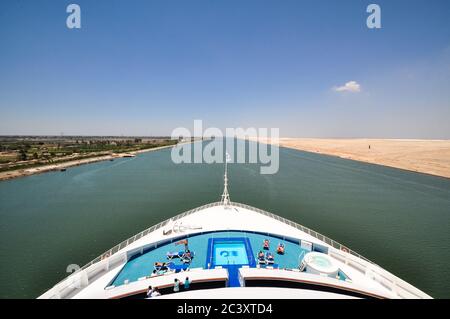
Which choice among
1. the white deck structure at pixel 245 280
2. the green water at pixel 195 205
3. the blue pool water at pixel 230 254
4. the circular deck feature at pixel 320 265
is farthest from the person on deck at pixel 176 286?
the green water at pixel 195 205

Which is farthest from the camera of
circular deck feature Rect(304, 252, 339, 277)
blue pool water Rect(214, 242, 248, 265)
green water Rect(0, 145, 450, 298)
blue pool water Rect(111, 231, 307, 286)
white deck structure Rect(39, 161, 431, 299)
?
green water Rect(0, 145, 450, 298)

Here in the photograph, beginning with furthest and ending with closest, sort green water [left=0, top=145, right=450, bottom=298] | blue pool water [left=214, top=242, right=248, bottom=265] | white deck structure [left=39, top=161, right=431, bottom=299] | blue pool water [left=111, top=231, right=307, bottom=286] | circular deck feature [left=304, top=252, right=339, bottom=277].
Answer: green water [left=0, top=145, right=450, bottom=298] < blue pool water [left=214, top=242, right=248, bottom=265] < blue pool water [left=111, top=231, right=307, bottom=286] < circular deck feature [left=304, top=252, right=339, bottom=277] < white deck structure [left=39, top=161, right=431, bottom=299]

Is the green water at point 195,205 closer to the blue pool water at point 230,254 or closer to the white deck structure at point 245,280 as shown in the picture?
the white deck structure at point 245,280

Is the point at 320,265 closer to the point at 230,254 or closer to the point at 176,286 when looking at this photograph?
the point at 230,254

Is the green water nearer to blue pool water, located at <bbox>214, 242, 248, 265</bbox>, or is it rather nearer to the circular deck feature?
the circular deck feature

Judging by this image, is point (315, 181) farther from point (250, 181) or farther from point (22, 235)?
point (22, 235)

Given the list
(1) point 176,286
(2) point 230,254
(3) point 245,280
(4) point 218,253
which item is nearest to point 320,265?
(3) point 245,280

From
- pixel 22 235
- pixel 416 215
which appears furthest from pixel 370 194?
pixel 22 235

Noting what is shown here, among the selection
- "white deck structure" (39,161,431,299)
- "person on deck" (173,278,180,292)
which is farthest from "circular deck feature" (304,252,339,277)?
"person on deck" (173,278,180,292)
